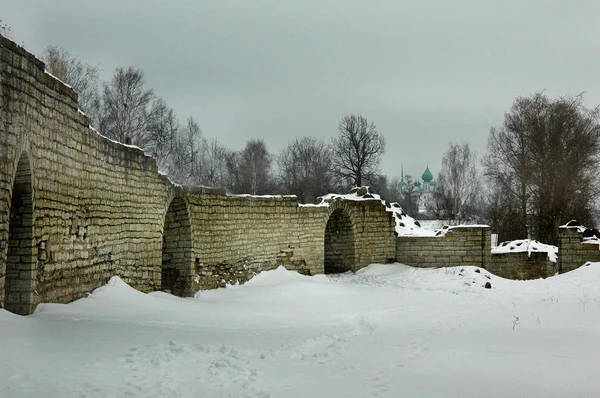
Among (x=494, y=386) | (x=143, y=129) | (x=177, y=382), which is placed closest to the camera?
(x=177, y=382)

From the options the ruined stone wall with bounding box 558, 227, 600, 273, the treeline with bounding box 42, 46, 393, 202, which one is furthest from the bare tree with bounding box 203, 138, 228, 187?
the ruined stone wall with bounding box 558, 227, 600, 273

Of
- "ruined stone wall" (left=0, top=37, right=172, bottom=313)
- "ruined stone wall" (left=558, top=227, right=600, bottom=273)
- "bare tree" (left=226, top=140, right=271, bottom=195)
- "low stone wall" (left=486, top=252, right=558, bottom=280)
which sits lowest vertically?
"low stone wall" (left=486, top=252, right=558, bottom=280)

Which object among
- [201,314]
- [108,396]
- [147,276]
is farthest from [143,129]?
[108,396]

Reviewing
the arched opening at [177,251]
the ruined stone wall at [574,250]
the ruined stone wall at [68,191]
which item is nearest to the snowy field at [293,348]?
the ruined stone wall at [68,191]

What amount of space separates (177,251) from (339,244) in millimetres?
8978

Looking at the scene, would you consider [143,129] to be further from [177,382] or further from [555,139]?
[177,382]

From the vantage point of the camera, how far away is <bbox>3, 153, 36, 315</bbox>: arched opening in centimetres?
649

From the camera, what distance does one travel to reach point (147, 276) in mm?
10156

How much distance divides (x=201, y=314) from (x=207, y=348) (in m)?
3.00

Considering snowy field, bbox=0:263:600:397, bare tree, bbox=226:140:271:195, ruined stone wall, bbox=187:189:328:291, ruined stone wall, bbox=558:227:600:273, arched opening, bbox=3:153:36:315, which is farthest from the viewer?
bare tree, bbox=226:140:271:195

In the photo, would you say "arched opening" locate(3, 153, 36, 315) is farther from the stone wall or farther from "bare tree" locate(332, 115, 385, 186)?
"bare tree" locate(332, 115, 385, 186)

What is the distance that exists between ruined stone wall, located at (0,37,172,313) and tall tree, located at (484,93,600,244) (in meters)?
21.4

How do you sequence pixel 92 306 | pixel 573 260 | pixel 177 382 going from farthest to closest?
pixel 573 260, pixel 92 306, pixel 177 382

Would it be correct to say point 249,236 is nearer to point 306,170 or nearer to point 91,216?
point 91,216
